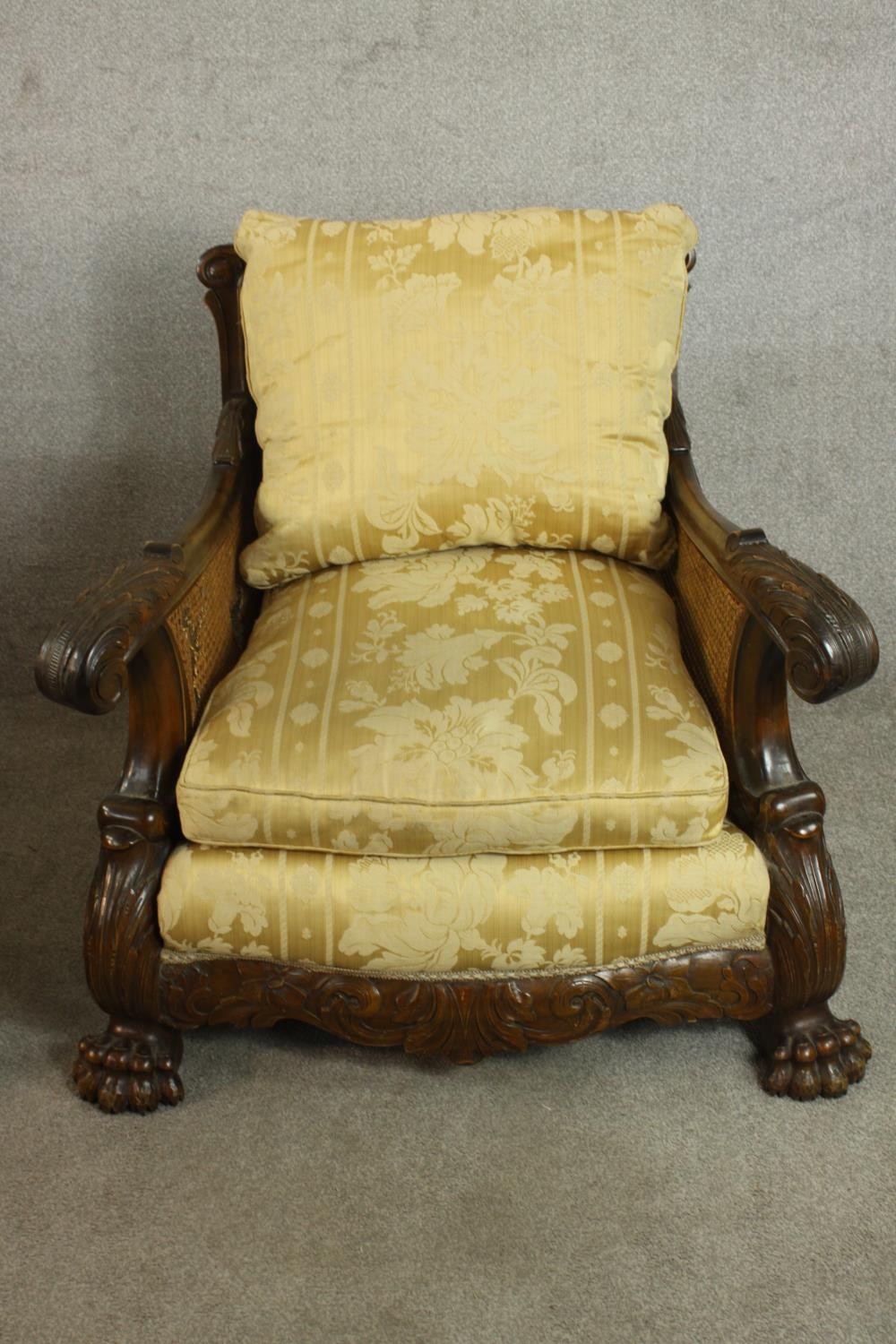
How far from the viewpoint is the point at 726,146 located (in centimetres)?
230

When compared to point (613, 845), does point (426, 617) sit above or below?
A: above

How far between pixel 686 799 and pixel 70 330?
1528 mm

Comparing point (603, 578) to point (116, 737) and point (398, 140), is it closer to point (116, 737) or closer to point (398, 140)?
point (398, 140)

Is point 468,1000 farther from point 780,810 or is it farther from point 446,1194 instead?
point 780,810

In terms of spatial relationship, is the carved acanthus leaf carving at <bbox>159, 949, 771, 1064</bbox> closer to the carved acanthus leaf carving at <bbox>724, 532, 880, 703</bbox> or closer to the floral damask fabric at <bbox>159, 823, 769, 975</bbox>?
the floral damask fabric at <bbox>159, 823, 769, 975</bbox>

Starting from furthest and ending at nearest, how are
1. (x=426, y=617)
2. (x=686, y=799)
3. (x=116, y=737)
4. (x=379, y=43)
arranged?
A: (x=116, y=737), (x=379, y=43), (x=426, y=617), (x=686, y=799)

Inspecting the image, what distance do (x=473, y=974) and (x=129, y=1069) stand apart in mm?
453

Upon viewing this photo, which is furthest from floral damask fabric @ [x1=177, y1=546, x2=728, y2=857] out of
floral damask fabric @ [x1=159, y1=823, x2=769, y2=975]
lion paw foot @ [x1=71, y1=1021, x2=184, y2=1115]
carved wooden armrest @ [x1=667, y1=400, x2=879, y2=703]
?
lion paw foot @ [x1=71, y1=1021, x2=184, y2=1115]

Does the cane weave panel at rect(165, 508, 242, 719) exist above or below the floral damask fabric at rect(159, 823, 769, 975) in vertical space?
above

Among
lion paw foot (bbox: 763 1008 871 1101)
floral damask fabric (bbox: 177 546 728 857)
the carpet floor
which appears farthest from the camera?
lion paw foot (bbox: 763 1008 871 1101)

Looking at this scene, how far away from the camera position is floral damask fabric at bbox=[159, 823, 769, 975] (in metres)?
1.59

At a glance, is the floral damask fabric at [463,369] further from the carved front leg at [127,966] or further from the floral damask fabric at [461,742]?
the carved front leg at [127,966]

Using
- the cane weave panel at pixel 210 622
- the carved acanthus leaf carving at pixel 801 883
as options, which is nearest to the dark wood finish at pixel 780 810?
the carved acanthus leaf carving at pixel 801 883

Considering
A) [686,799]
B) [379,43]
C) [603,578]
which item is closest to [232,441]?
[603,578]
